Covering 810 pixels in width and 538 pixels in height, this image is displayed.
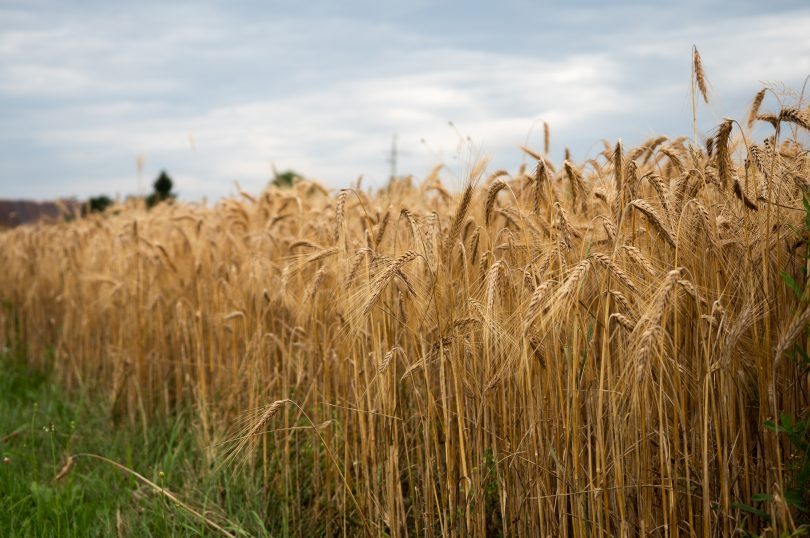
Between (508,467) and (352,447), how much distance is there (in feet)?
3.22

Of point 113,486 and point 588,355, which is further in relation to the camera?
point 113,486

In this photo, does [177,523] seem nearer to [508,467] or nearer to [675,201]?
[508,467]

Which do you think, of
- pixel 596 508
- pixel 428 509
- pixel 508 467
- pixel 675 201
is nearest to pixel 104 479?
pixel 428 509

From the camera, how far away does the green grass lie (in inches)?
132

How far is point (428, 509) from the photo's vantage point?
8.50ft

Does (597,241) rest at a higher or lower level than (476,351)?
higher

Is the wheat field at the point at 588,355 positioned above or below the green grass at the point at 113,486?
above

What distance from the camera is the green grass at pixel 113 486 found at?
336 cm

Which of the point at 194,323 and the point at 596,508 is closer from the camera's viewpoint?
the point at 596,508

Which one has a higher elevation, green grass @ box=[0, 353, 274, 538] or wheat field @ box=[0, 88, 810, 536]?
wheat field @ box=[0, 88, 810, 536]

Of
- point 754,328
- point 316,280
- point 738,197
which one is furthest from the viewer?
point 316,280

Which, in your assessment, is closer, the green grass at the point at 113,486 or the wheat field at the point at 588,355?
the wheat field at the point at 588,355

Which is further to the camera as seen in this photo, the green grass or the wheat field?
the green grass

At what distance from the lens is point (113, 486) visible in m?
4.16
